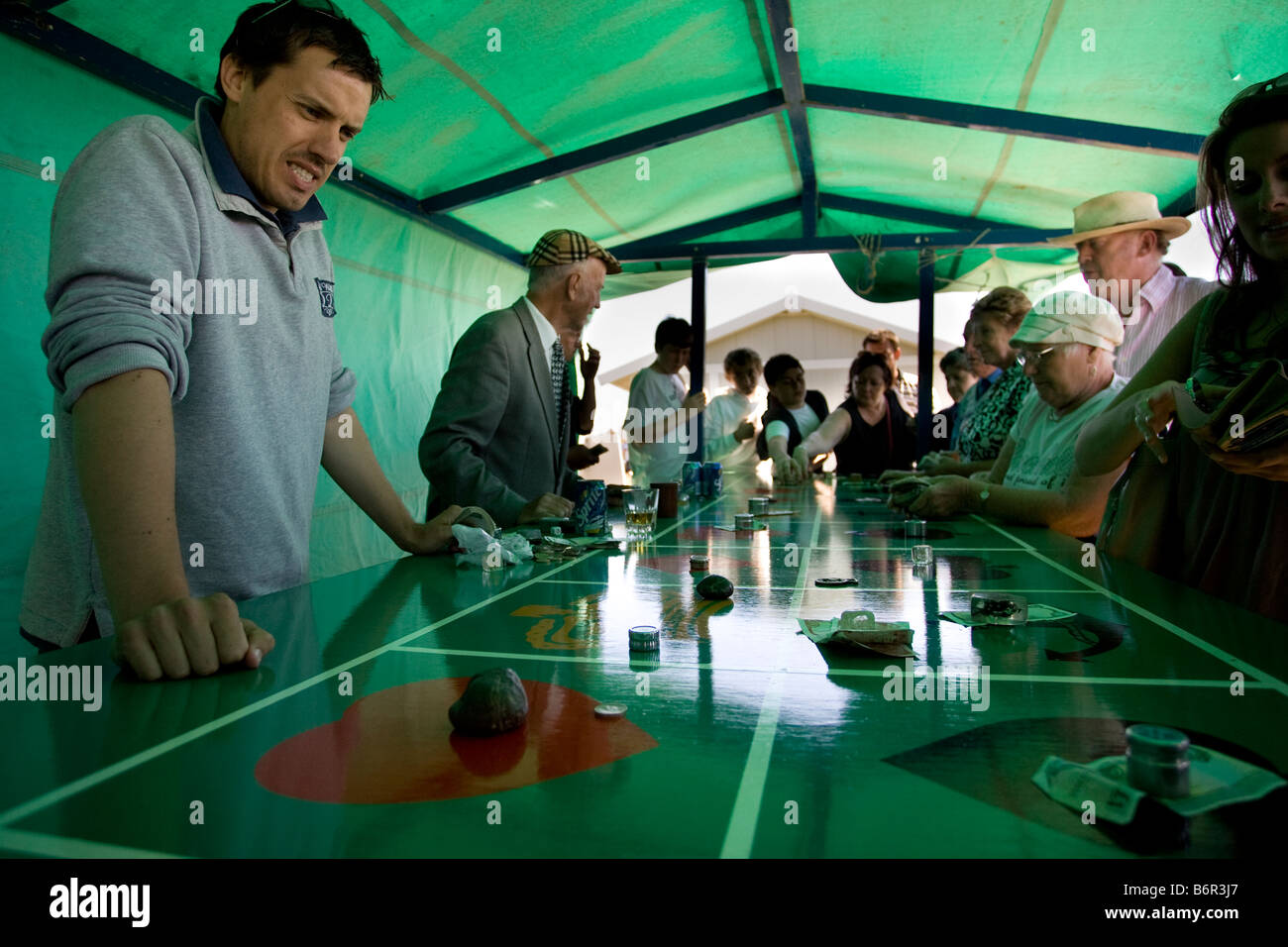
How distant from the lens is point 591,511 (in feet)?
8.70

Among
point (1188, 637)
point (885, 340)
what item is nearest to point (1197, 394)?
point (1188, 637)

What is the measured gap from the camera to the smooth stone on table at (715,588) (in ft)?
5.43

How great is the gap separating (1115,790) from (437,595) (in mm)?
1278

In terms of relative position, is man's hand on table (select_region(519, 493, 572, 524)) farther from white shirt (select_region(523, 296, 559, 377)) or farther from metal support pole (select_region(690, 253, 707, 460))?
metal support pole (select_region(690, 253, 707, 460))

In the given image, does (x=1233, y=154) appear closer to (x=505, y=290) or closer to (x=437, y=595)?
(x=437, y=595)

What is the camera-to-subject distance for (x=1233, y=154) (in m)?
1.83

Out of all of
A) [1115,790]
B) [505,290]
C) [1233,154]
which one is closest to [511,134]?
[505,290]

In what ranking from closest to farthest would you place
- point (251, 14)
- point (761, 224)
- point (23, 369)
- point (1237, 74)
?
point (251, 14)
point (23, 369)
point (1237, 74)
point (761, 224)

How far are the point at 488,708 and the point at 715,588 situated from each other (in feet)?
2.58

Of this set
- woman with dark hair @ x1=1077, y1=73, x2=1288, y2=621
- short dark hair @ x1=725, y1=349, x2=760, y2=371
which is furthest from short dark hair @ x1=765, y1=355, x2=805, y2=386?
woman with dark hair @ x1=1077, y1=73, x2=1288, y2=621

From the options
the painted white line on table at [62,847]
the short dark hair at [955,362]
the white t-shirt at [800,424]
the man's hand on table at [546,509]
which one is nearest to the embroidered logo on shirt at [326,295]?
the man's hand on table at [546,509]

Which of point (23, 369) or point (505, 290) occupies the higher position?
point (505, 290)

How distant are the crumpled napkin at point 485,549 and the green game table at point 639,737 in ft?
1.25
